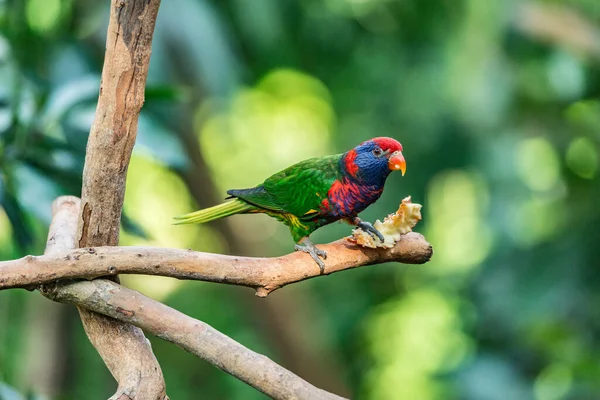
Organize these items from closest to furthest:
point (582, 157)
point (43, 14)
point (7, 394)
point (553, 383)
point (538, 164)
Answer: point (7, 394)
point (43, 14)
point (553, 383)
point (582, 157)
point (538, 164)

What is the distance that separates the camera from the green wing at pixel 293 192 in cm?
152

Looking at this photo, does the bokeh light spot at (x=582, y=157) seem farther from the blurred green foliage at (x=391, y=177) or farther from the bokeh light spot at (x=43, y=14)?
the bokeh light spot at (x=43, y=14)

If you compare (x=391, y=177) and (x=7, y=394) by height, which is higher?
(x=391, y=177)

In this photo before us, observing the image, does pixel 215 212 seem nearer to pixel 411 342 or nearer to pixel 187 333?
pixel 187 333

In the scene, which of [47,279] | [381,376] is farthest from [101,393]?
[47,279]

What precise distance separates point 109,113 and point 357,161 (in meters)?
0.52

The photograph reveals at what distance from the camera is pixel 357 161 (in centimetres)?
148

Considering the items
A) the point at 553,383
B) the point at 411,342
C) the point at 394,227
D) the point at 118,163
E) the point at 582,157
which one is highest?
the point at 582,157

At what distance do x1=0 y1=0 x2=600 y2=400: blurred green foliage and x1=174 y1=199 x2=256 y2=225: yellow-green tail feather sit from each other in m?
0.63

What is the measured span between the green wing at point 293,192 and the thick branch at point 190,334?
34 cm

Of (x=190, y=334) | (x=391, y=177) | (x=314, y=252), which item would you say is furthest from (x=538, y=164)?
(x=190, y=334)

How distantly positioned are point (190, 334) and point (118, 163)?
33 centimetres

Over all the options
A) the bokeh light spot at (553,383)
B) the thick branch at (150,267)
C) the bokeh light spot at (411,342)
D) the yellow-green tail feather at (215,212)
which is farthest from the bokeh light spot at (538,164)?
the thick branch at (150,267)

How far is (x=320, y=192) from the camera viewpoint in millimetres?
1521
